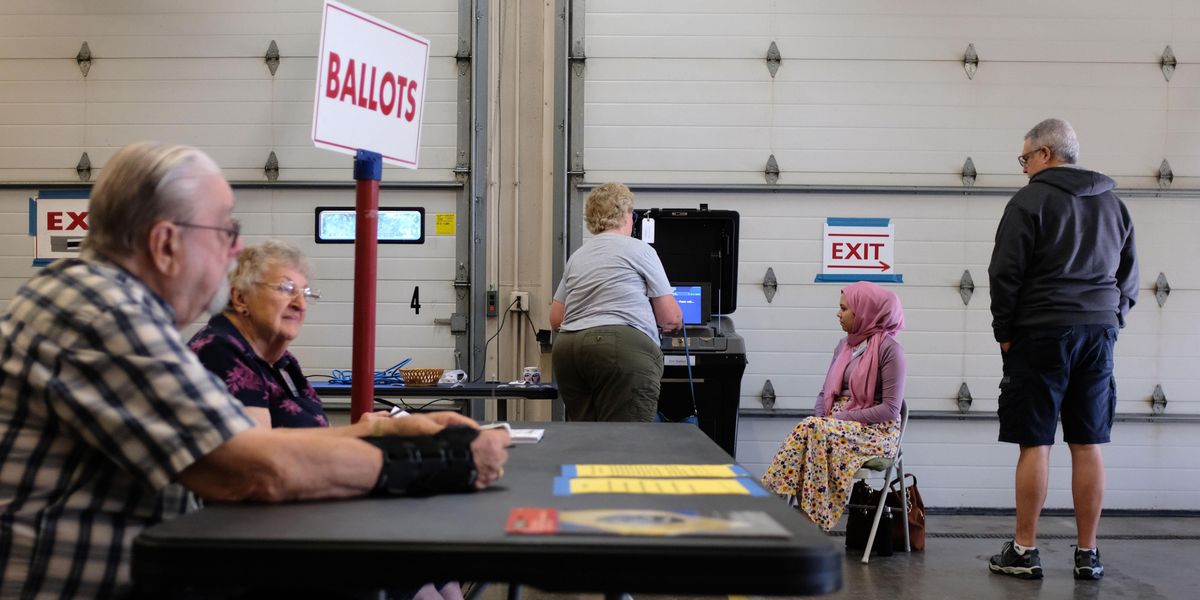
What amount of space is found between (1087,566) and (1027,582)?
287 millimetres

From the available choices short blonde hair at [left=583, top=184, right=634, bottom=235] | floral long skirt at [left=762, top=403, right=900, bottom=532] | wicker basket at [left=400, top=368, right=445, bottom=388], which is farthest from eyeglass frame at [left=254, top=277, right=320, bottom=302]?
floral long skirt at [left=762, top=403, right=900, bottom=532]

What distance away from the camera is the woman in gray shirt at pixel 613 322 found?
412cm

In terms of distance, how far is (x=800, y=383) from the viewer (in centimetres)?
612

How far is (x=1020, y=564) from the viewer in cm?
434

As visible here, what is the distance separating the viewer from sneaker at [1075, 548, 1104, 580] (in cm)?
434

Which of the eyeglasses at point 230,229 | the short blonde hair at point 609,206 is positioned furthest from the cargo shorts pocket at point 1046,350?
the eyeglasses at point 230,229

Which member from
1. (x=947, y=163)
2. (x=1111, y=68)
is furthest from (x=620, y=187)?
(x=1111, y=68)

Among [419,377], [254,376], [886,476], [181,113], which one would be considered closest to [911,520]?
→ [886,476]

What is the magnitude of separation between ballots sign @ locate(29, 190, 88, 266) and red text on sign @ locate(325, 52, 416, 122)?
4556 mm

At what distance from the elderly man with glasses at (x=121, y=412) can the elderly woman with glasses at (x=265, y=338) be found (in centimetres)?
60

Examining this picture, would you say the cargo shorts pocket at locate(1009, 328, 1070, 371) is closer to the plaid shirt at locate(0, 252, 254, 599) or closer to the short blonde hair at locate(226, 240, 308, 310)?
the short blonde hair at locate(226, 240, 308, 310)

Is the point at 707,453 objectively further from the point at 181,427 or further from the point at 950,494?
the point at 950,494

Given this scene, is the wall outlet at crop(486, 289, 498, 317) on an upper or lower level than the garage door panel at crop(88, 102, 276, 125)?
lower

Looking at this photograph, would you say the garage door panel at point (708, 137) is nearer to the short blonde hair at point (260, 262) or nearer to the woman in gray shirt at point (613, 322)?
the woman in gray shirt at point (613, 322)
